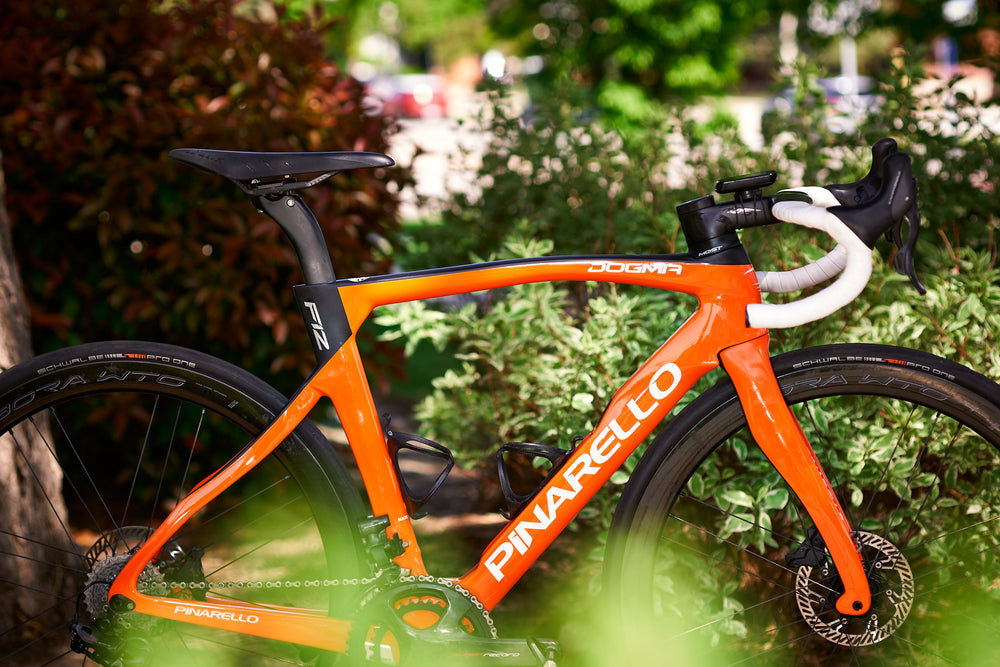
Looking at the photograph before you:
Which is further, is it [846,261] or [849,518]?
[849,518]

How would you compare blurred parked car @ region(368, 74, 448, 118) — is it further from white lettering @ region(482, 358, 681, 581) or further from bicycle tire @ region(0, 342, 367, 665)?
white lettering @ region(482, 358, 681, 581)

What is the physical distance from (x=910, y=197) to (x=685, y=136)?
2.12 meters

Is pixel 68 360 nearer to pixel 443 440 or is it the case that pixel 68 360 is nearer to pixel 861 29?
pixel 443 440

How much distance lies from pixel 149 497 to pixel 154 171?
1.40 metres

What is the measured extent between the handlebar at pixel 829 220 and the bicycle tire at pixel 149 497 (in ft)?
3.46

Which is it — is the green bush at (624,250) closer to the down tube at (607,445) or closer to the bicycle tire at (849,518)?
the bicycle tire at (849,518)

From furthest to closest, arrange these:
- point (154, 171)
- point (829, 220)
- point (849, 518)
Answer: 1. point (154, 171)
2. point (849, 518)
3. point (829, 220)

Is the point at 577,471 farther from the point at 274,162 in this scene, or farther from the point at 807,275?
the point at 274,162

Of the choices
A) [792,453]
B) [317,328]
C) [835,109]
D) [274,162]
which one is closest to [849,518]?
[792,453]

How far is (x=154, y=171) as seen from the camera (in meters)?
2.94

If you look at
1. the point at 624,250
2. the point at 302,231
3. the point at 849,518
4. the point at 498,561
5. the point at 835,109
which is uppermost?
the point at 835,109

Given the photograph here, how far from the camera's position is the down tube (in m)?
1.83

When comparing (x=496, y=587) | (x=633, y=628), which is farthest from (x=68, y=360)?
(x=633, y=628)

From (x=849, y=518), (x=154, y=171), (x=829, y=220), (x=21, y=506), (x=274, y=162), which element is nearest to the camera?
(x=829, y=220)
